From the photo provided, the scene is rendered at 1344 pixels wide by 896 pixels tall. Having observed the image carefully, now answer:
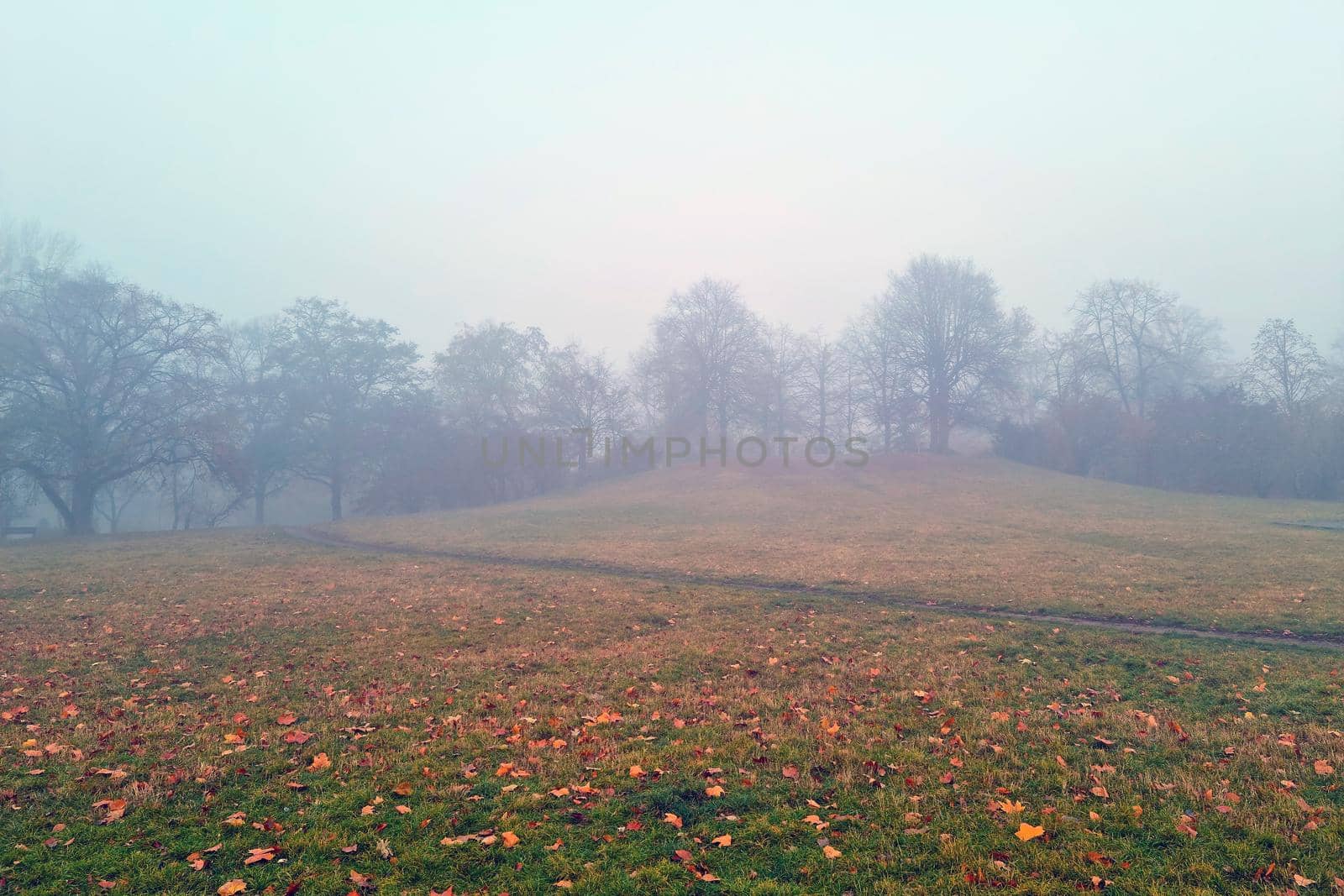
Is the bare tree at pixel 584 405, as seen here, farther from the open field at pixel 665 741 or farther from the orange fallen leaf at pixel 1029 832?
the orange fallen leaf at pixel 1029 832

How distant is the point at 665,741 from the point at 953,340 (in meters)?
53.1

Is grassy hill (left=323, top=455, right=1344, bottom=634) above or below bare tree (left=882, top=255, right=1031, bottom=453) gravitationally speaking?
below

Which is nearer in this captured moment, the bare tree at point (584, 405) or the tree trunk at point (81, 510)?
the tree trunk at point (81, 510)

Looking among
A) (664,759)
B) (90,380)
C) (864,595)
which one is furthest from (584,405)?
(664,759)

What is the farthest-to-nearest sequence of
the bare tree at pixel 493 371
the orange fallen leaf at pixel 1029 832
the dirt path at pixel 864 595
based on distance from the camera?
1. the bare tree at pixel 493 371
2. the dirt path at pixel 864 595
3. the orange fallen leaf at pixel 1029 832

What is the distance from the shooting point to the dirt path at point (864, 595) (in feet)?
37.2

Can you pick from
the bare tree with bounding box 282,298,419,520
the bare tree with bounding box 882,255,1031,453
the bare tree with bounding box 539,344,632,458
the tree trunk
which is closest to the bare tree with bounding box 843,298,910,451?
the bare tree with bounding box 882,255,1031,453

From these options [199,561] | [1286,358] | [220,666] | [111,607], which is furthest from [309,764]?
[1286,358]

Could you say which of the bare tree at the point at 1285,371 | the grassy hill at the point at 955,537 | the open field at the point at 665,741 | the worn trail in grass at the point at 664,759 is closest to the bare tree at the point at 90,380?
the grassy hill at the point at 955,537

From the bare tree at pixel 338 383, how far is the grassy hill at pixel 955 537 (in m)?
10.7

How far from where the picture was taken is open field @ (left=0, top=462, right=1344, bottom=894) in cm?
476

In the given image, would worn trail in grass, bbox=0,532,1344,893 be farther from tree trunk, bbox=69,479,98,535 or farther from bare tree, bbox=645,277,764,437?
bare tree, bbox=645,277,764,437

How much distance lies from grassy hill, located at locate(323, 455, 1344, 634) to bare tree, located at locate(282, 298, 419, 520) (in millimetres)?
10667

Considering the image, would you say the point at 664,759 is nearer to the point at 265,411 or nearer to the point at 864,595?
the point at 864,595
